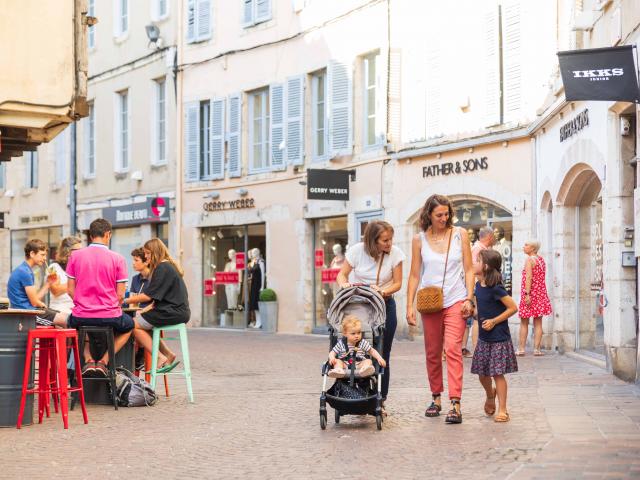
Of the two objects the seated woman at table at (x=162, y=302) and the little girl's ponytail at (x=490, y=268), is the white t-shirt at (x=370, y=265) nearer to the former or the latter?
the little girl's ponytail at (x=490, y=268)

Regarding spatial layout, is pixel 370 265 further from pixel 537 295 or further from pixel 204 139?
pixel 204 139

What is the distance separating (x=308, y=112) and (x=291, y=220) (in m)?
2.29

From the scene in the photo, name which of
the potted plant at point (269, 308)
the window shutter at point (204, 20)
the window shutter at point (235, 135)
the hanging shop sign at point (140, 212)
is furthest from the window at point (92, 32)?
the potted plant at point (269, 308)

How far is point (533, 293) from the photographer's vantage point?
17172mm

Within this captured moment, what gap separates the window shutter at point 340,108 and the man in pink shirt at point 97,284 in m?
13.1

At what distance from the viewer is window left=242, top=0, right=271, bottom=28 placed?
26.7 metres

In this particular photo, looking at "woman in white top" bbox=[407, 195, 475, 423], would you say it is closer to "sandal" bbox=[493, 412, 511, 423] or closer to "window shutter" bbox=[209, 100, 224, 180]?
"sandal" bbox=[493, 412, 511, 423]

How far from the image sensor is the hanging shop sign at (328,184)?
22922 mm

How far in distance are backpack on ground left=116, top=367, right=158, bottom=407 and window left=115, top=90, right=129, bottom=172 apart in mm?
20920

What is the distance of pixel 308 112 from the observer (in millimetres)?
25453

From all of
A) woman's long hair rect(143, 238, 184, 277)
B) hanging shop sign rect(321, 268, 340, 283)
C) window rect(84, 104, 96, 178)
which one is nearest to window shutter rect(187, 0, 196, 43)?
window rect(84, 104, 96, 178)

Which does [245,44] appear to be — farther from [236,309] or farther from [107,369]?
[107,369]

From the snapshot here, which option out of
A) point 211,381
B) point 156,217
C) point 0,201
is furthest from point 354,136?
point 0,201

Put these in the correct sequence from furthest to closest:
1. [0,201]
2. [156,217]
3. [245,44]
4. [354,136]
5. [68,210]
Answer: [0,201]
[68,210]
[156,217]
[245,44]
[354,136]
